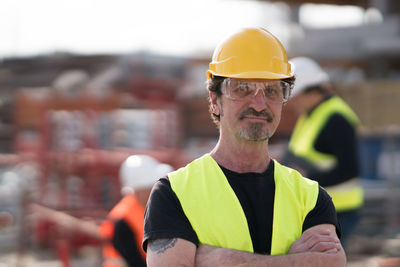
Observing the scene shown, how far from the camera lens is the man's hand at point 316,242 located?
7.18 feet

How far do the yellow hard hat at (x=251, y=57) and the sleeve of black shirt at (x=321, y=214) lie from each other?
1.54 ft

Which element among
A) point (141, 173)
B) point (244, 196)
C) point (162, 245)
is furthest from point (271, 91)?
point (141, 173)

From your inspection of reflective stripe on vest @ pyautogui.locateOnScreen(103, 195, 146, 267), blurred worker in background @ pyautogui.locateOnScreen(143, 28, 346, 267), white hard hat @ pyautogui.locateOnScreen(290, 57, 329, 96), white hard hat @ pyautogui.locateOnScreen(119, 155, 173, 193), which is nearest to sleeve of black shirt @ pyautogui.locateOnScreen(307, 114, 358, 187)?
white hard hat @ pyautogui.locateOnScreen(290, 57, 329, 96)

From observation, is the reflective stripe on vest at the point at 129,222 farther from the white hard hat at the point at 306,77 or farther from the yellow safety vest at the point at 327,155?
the white hard hat at the point at 306,77

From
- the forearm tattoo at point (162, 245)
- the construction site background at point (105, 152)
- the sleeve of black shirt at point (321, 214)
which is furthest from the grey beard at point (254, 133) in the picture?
the construction site background at point (105, 152)

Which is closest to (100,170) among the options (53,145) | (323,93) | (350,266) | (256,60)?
(53,145)

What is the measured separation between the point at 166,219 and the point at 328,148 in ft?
7.68

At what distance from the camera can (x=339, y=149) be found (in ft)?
13.8

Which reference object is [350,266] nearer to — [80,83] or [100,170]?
[100,170]

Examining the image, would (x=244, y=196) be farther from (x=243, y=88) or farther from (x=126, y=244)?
(x=126, y=244)

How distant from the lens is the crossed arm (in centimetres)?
211

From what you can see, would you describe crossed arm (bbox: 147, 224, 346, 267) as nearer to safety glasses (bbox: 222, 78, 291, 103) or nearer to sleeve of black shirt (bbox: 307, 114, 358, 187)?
safety glasses (bbox: 222, 78, 291, 103)

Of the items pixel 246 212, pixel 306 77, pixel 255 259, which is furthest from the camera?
pixel 306 77

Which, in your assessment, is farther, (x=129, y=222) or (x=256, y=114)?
(x=129, y=222)
